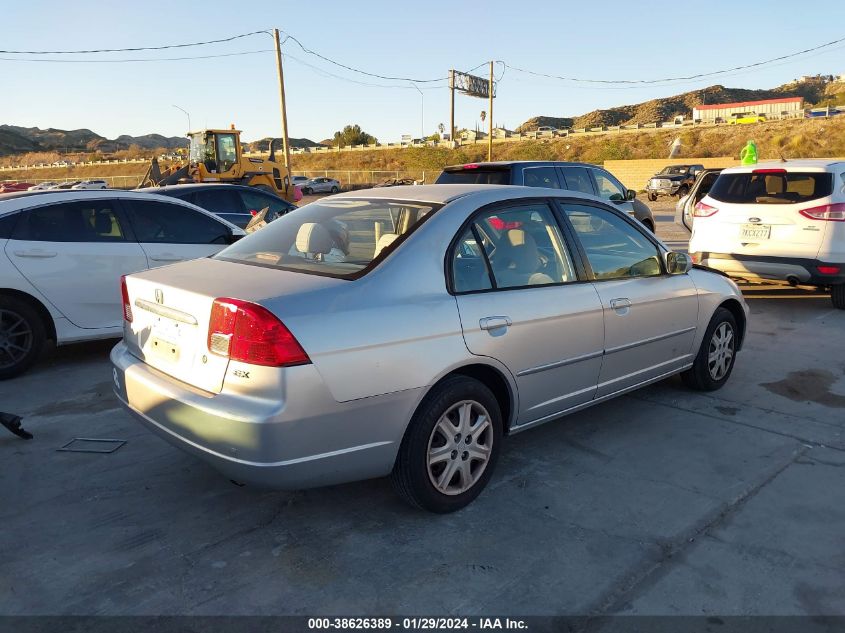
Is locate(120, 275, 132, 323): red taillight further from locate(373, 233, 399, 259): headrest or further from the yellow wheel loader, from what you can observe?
the yellow wheel loader

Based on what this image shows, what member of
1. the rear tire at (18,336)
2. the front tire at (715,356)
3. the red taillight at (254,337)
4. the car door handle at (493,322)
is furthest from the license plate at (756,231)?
the rear tire at (18,336)

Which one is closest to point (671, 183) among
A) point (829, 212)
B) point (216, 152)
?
point (216, 152)

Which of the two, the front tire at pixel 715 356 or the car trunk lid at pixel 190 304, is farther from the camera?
the front tire at pixel 715 356

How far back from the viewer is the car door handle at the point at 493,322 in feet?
11.2

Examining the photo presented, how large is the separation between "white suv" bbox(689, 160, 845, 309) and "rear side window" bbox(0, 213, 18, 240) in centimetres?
760

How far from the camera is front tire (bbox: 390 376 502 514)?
10.6 feet

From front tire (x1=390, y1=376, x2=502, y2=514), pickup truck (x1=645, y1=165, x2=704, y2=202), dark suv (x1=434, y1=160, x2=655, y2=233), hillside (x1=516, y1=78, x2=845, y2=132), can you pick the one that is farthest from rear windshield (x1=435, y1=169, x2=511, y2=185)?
hillside (x1=516, y1=78, x2=845, y2=132)

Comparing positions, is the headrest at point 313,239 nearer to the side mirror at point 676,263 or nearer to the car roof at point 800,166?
the side mirror at point 676,263

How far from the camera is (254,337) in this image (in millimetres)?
2842

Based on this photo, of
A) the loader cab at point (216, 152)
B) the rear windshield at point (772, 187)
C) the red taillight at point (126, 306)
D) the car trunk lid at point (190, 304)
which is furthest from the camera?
the loader cab at point (216, 152)

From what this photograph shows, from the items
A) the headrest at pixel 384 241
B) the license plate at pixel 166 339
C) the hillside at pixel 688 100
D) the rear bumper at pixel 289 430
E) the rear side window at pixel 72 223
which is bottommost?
the rear bumper at pixel 289 430

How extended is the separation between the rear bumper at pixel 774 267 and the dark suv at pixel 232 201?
20.1 feet

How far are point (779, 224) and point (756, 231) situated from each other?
274 millimetres

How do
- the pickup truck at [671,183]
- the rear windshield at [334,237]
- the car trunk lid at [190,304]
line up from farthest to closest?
the pickup truck at [671,183] → the rear windshield at [334,237] → the car trunk lid at [190,304]
